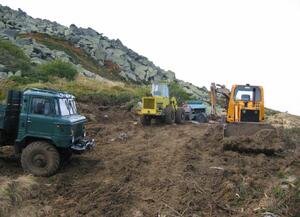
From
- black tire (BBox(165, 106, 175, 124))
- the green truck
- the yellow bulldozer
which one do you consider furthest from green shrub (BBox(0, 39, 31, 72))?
the green truck

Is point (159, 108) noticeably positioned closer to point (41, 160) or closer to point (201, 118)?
point (201, 118)

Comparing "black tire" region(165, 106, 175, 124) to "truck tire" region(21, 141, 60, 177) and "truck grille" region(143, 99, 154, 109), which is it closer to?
"truck grille" region(143, 99, 154, 109)

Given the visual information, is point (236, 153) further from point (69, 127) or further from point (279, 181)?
point (69, 127)

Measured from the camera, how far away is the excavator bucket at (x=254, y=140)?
1187cm

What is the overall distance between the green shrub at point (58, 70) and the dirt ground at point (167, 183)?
71.7ft

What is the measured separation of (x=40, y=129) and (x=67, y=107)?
1047 millimetres

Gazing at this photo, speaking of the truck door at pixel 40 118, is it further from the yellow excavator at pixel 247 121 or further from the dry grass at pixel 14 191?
the yellow excavator at pixel 247 121

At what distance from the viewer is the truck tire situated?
33.7 ft

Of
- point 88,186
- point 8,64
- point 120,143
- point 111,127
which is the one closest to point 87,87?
point 8,64

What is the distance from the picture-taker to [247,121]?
1495cm

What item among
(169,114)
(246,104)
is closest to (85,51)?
(169,114)

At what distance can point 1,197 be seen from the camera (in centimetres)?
823

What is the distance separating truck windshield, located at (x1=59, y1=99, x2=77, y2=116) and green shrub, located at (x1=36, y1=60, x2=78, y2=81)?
22798 mm

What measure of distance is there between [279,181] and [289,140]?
4325 mm
